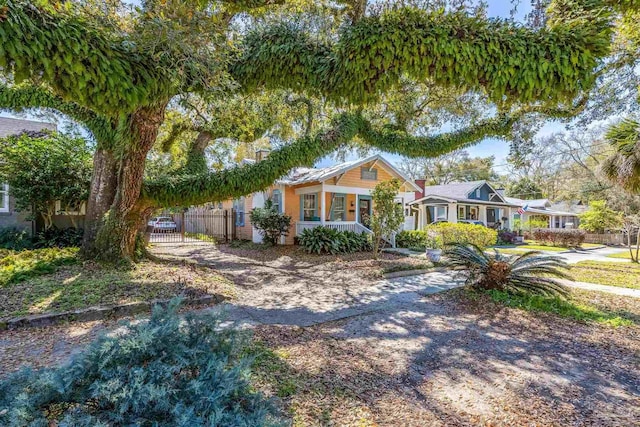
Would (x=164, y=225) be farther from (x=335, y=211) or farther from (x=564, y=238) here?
(x=564, y=238)

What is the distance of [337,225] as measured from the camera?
14492mm

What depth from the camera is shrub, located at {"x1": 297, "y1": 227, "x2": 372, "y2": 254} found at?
Result: 12727 mm

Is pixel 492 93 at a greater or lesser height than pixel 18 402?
greater

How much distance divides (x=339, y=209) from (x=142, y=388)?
14.4 m

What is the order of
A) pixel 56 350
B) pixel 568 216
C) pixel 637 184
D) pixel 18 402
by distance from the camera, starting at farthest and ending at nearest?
pixel 568 216 → pixel 637 184 → pixel 56 350 → pixel 18 402

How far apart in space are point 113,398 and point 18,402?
1.56 ft

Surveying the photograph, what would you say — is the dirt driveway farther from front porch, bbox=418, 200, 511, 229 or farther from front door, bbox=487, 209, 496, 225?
front door, bbox=487, 209, 496, 225

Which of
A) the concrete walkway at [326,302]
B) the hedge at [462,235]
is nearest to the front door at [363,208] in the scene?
the hedge at [462,235]

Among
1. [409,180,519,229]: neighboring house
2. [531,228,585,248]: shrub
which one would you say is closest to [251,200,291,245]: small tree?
[409,180,519,229]: neighboring house

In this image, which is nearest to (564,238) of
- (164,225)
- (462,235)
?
(462,235)

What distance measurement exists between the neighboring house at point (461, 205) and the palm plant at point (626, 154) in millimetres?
15115

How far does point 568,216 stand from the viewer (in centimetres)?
3584

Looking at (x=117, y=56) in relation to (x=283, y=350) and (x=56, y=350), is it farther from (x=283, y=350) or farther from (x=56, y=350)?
(x=283, y=350)

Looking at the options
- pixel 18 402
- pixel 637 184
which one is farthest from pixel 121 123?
pixel 637 184
